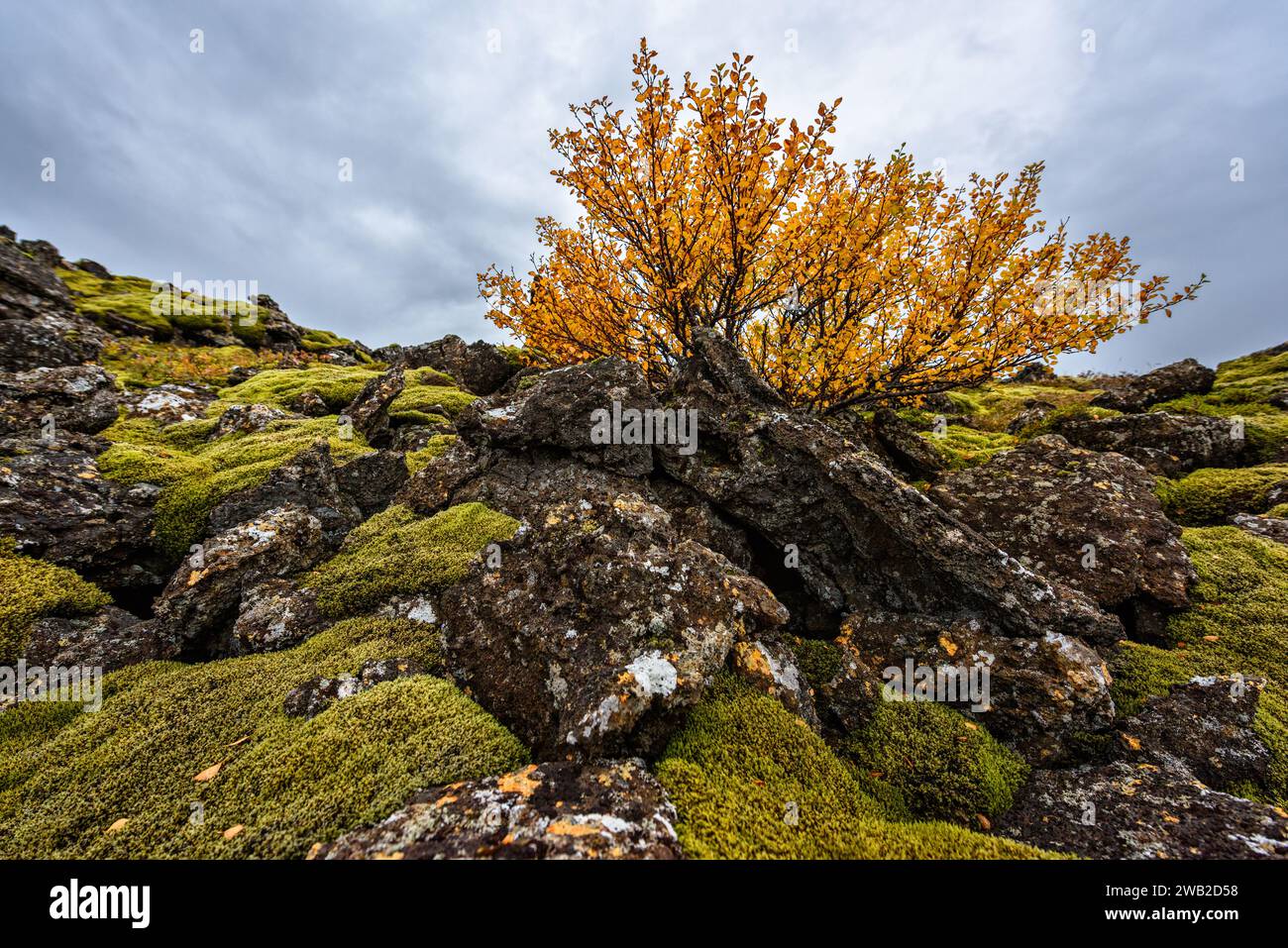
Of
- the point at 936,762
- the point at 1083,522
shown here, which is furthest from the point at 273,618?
the point at 1083,522

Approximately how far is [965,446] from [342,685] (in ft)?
52.3

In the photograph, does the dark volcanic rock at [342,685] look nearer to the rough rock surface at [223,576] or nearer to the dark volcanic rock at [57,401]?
the rough rock surface at [223,576]

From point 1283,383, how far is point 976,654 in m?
25.5

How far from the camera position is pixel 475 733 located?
13.1ft

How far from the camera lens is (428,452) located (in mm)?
11492

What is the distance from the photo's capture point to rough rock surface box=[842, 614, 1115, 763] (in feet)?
15.4

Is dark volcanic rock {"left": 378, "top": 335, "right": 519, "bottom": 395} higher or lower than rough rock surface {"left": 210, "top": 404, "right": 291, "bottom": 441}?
higher

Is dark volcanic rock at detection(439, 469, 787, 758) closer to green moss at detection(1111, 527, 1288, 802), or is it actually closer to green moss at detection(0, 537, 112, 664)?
green moss at detection(0, 537, 112, 664)

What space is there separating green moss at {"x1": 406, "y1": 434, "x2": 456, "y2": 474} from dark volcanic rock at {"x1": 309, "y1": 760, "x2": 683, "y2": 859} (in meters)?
8.28

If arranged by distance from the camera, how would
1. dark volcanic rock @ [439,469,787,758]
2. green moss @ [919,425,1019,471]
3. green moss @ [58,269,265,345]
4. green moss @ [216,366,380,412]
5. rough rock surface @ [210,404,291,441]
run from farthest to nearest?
green moss @ [58,269,265,345] < green moss @ [216,366,380,412] < rough rock surface @ [210,404,291,441] < green moss @ [919,425,1019,471] < dark volcanic rock @ [439,469,787,758]

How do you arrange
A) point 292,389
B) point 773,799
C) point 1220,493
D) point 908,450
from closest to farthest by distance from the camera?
point 773,799, point 1220,493, point 908,450, point 292,389

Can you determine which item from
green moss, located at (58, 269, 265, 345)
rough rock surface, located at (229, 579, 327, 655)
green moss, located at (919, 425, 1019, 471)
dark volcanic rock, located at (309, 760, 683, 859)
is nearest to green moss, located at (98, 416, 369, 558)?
rough rock surface, located at (229, 579, 327, 655)

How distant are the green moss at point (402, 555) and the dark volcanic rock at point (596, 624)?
2.81ft

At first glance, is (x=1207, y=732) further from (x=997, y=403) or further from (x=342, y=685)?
(x=997, y=403)
